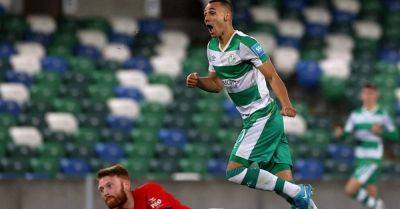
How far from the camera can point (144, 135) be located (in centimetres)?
1405

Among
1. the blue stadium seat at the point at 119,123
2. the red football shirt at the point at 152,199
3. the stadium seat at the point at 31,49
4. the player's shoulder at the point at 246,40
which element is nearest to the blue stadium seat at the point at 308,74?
the blue stadium seat at the point at 119,123

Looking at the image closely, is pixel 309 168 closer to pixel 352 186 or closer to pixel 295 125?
pixel 295 125

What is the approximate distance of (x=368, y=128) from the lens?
41.3ft

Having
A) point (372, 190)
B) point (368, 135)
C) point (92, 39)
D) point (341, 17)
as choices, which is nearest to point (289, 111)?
point (372, 190)

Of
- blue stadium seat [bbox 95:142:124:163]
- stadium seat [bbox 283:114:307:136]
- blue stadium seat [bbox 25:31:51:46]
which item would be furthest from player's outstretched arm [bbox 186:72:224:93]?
blue stadium seat [bbox 25:31:51:46]

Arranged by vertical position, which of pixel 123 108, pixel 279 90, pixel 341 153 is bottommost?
pixel 341 153

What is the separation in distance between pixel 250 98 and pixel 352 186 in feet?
16.7

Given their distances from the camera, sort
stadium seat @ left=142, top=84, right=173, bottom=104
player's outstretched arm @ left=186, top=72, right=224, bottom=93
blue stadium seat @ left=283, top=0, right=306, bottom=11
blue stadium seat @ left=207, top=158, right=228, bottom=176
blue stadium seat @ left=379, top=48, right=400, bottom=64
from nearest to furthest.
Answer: player's outstretched arm @ left=186, top=72, right=224, bottom=93, blue stadium seat @ left=207, top=158, right=228, bottom=176, stadium seat @ left=142, top=84, right=173, bottom=104, blue stadium seat @ left=379, top=48, right=400, bottom=64, blue stadium seat @ left=283, top=0, right=306, bottom=11

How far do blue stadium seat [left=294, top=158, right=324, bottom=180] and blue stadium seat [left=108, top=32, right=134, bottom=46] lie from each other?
316 cm

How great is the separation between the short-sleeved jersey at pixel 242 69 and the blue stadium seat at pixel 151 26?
8788mm

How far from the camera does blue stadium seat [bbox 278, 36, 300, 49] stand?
1614 cm

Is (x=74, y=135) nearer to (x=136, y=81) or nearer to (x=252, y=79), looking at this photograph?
(x=136, y=81)

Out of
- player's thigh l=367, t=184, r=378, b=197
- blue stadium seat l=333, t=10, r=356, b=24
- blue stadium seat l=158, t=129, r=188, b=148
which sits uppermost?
blue stadium seat l=333, t=10, r=356, b=24

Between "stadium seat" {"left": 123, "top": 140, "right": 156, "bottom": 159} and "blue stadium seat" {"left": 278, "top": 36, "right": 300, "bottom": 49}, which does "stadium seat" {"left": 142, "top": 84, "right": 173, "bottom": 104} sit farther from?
"blue stadium seat" {"left": 278, "top": 36, "right": 300, "bottom": 49}
